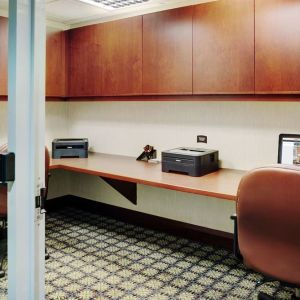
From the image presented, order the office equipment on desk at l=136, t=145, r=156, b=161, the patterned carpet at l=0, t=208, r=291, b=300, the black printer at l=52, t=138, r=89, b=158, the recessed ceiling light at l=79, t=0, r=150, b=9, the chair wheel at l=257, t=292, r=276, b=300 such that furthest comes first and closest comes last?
the black printer at l=52, t=138, r=89, b=158 < the office equipment on desk at l=136, t=145, r=156, b=161 < the recessed ceiling light at l=79, t=0, r=150, b=9 < the patterned carpet at l=0, t=208, r=291, b=300 < the chair wheel at l=257, t=292, r=276, b=300

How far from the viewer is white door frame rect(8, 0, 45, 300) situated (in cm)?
119

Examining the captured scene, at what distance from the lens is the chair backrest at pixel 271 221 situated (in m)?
1.58

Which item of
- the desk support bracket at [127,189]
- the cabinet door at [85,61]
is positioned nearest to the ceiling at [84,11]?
the cabinet door at [85,61]

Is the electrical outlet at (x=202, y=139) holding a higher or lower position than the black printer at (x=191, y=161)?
higher

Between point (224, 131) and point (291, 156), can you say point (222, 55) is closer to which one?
point (224, 131)

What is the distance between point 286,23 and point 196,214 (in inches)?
69.6

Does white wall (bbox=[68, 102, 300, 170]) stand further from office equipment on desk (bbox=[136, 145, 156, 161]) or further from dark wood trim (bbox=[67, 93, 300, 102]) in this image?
dark wood trim (bbox=[67, 93, 300, 102])

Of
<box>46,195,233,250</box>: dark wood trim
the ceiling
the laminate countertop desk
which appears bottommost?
<box>46,195,233,250</box>: dark wood trim

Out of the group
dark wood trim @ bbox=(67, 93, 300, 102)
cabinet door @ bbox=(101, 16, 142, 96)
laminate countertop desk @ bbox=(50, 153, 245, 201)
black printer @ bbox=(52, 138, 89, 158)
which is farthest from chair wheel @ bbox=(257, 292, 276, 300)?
black printer @ bbox=(52, 138, 89, 158)

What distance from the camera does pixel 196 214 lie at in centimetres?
339

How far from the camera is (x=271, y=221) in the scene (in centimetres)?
167

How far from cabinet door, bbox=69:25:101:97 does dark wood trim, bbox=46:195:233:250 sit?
1259 millimetres

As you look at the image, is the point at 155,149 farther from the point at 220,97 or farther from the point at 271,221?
the point at 271,221

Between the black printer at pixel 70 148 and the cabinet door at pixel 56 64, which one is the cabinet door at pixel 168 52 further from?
the cabinet door at pixel 56 64
